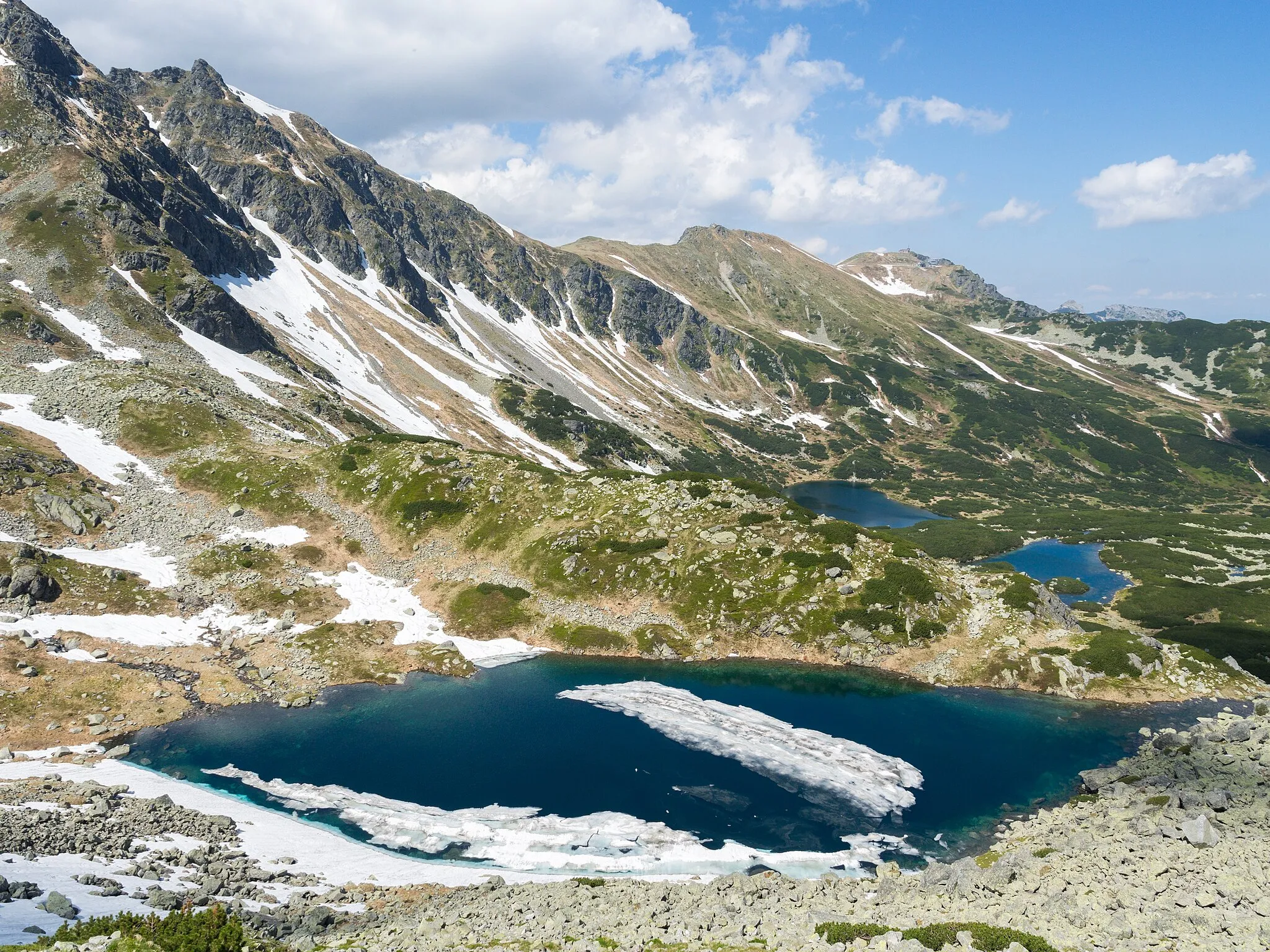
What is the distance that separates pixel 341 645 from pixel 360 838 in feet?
93.5

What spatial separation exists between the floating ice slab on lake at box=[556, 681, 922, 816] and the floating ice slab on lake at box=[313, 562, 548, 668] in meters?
10.7

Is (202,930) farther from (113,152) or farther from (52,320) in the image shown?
(113,152)

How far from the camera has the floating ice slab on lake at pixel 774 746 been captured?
47750 millimetres

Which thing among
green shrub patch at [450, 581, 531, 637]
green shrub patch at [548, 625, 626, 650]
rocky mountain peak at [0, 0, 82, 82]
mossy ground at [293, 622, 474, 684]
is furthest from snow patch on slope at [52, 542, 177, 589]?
rocky mountain peak at [0, 0, 82, 82]

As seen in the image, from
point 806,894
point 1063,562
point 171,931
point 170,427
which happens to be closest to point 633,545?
point 806,894

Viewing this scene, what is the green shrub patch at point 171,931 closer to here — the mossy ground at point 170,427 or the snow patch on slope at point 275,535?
the snow patch on slope at point 275,535

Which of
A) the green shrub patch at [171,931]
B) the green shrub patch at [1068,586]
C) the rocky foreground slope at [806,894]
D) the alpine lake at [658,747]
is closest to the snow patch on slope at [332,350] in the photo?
the alpine lake at [658,747]

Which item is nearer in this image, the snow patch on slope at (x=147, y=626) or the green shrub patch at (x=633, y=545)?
the snow patch on slope at (x=147, y=626)

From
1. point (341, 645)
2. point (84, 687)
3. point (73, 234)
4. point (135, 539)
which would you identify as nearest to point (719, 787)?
point (341, 645)

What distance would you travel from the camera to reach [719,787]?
4803 centimetres

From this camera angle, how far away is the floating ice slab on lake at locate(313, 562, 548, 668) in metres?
70.3

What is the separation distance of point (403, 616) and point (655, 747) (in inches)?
1386

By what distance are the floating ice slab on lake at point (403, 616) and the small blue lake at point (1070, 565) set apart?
88200 mm

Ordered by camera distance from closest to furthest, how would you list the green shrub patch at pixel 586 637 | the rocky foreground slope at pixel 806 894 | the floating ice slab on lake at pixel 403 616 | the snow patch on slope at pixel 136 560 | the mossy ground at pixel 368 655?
the rocky foreground slope at pixel 806 894
the mossy ground at pixel 368 655
the snow patch on slope at pixel 136 560
the floating ice slab on lake at pixel 403 616
the green shrub patch at pixel 586 637
